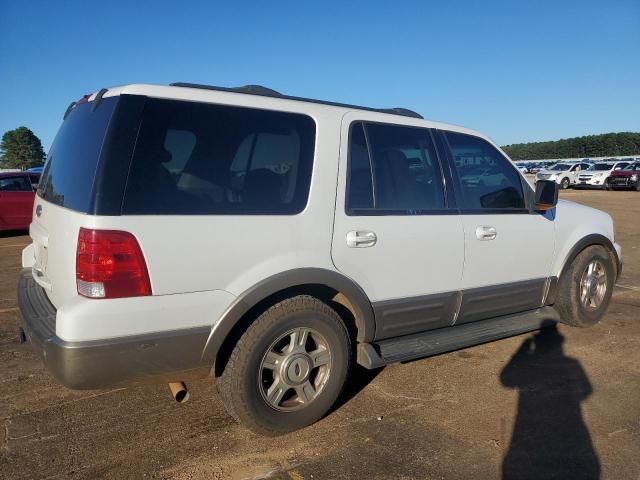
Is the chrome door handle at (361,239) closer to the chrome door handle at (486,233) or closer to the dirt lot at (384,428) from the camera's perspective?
the chrome door handle at (486,233)

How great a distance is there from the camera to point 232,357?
2.82 m

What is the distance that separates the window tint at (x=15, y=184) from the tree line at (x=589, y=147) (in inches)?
2792

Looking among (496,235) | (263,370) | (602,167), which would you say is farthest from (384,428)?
(602,167)

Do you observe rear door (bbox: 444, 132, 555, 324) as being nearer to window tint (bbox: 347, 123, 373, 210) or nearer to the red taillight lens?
window tint (bbox: 347, 123, 373, 210)

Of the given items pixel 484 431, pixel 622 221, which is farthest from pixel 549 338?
pixel 622 221

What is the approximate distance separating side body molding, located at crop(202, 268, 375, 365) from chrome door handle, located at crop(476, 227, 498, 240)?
109cm

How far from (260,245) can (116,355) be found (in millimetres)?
899

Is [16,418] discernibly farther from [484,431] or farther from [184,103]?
[484,431]

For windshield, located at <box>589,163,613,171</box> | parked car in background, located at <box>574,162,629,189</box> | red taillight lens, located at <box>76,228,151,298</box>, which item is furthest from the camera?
windshield, located at <box>589,163,613,171</box>

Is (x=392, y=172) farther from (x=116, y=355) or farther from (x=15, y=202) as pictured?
(x=15, y=202)

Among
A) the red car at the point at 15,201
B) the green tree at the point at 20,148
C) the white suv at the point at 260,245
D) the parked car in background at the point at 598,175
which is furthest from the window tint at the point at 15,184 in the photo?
the green tree at the point at 20,148

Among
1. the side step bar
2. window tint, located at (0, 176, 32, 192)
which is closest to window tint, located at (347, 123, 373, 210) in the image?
the side step bar

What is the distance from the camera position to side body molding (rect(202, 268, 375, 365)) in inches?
107

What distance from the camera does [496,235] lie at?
3.90m
